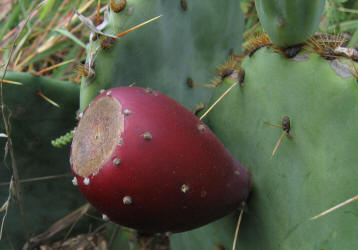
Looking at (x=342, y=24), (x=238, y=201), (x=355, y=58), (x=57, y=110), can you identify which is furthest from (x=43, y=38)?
(x=355, y=58)

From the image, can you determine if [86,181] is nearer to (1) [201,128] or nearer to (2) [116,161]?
(2) [116,161]

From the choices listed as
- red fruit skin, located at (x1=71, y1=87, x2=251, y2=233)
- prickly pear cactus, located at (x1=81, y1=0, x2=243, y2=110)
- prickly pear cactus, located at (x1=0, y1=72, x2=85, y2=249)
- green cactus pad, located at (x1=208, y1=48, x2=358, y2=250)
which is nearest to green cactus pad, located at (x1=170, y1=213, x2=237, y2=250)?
green cactus pad, located at (x1=208, y1=48, x2=358, y2=250)

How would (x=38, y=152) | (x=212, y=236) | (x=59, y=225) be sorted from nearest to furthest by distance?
(x=212, y=236) < (x=38, y=152) < (x=59, y=225)

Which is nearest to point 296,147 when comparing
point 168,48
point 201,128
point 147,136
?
point 201,128

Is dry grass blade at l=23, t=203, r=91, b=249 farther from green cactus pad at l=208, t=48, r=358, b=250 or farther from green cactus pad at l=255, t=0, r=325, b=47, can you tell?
green cactus pad at l=255, t=0, r=325, b=47

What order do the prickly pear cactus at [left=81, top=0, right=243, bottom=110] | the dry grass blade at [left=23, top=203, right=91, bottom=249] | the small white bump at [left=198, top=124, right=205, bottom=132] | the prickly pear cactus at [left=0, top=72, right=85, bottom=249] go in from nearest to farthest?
the small white bump at [left=198, top=124, right=205, bottom=132] → the prickly pear cactus at [left=81, top=0, right=243, bottom=110] → the prickly pear cactus at [left=0, top=72, right=85, bottom=249] → the dry grass blade at [left=23, top=203, right=91, bottom=249]

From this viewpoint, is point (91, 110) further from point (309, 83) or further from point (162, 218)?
point (309, 83)

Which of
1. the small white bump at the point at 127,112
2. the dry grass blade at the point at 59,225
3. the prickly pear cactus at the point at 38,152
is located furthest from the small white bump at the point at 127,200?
the dry grass blade at the point at 59,225
